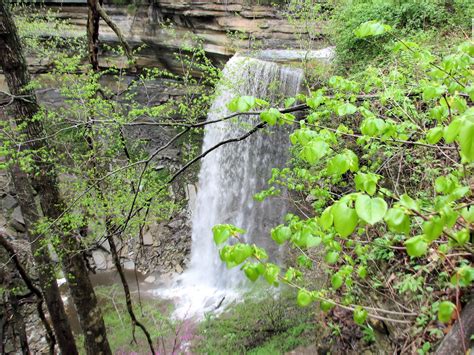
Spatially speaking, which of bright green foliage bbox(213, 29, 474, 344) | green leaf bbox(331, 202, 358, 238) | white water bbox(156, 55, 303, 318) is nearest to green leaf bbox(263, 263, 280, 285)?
bright green foliage bbox(213, 29, 474, 344)

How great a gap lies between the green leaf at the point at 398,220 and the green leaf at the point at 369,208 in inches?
4.2

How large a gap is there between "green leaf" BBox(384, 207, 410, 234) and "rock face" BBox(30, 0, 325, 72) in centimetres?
1181

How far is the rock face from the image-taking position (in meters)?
12.5

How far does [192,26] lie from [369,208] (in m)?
13.9

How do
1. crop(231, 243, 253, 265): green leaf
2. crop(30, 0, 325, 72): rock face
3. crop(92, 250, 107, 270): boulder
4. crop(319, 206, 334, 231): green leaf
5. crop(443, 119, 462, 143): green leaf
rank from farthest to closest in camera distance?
crop(30, 0, 325, 72): rock face < crop(92, 250, 107, 270): boulder < crop(231, 243, 253, 265): green leaf < crop(319, 206, 334, 231): green leaf < crop(443, 119, 462, 143): green leaf

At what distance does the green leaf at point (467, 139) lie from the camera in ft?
2.95

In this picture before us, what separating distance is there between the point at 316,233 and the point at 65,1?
15204mm

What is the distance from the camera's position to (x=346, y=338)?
160 inches

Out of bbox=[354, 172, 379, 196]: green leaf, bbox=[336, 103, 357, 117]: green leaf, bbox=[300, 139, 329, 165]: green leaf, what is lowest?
bbox=[354, 172, 379, 196]: green leaf

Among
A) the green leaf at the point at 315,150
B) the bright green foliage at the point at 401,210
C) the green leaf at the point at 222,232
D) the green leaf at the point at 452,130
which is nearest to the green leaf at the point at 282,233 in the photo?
the bright green foliage at the point at 401,210

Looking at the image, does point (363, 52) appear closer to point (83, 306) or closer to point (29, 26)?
point (83, 306)

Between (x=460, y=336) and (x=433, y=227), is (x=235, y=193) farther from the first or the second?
(x=433, y=227)

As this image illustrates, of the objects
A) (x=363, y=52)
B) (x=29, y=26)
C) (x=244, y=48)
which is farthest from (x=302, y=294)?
(x=244, y=48)

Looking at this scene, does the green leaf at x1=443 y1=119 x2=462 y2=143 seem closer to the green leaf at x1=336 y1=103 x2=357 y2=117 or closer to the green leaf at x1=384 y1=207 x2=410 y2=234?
the green leaf at x1=384 y1=207 x2=410 y2=234
